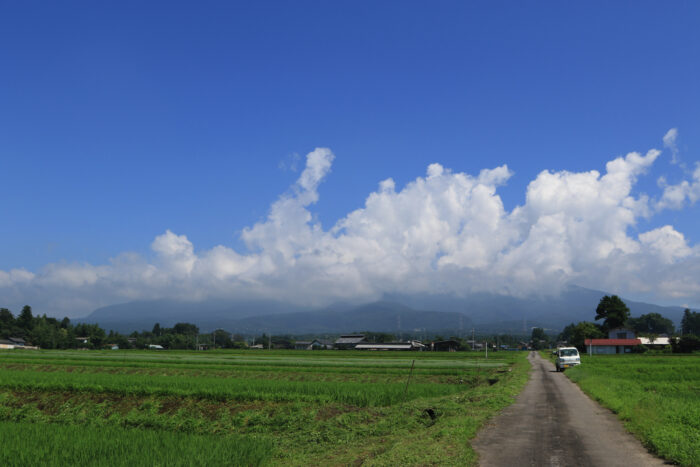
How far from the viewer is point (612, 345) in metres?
109

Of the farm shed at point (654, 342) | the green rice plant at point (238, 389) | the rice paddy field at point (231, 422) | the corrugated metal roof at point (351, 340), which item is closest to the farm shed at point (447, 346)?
the corrugated metal roof at point (351, 340)

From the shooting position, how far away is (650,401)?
19.2 metres

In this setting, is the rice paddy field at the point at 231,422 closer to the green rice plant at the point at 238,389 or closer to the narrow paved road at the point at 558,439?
the green rice plant at the point at 238,389

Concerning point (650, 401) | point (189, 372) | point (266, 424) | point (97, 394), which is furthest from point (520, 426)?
point (189, 372)

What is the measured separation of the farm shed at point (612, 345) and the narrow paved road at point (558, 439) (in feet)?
325

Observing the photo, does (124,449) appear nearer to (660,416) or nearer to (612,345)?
(660,416)

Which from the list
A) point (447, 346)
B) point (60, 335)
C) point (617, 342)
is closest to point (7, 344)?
point (60, 335)

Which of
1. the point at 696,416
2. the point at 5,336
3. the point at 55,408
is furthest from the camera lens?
the point at 5,336

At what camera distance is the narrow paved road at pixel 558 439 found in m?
11.8

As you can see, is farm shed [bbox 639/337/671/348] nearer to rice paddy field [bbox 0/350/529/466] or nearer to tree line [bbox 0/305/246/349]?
rice paddy field [bbox 0/350/529/466]

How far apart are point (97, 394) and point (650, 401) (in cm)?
2748

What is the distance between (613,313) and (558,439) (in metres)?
131

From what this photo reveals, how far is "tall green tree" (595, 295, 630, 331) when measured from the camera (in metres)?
127

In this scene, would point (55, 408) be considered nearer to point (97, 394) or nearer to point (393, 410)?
point (97, 394)
